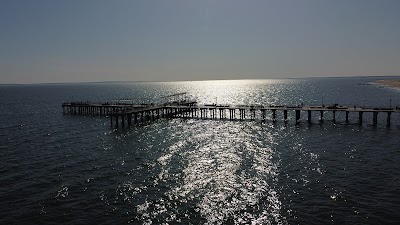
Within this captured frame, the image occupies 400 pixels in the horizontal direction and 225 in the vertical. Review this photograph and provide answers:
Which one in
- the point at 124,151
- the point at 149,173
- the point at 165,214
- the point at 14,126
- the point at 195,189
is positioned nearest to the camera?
the point at 165,214

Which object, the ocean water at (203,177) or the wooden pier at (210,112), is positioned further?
the wooden pier at (210,112)

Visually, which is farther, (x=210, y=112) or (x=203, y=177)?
(x=210, y=112)

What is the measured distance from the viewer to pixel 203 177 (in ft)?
119

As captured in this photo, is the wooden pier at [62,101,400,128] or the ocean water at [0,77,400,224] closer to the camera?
the ocean water at [0,77,400,224]

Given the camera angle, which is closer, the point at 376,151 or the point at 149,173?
the point at 149,173

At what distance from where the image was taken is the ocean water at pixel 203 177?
27.0 m

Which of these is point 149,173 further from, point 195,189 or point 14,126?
point 14,126

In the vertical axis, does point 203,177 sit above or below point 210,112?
below

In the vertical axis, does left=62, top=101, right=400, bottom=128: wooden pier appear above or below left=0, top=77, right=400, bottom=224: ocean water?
above

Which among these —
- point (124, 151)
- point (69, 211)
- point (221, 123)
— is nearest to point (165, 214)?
point (69, 211)

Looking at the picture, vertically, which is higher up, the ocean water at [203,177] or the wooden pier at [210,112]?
the wooden pier at [210,112]

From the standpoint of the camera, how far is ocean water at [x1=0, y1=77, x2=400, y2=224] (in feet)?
88.5

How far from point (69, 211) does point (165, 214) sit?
851cm

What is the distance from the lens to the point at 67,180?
35656 mm
